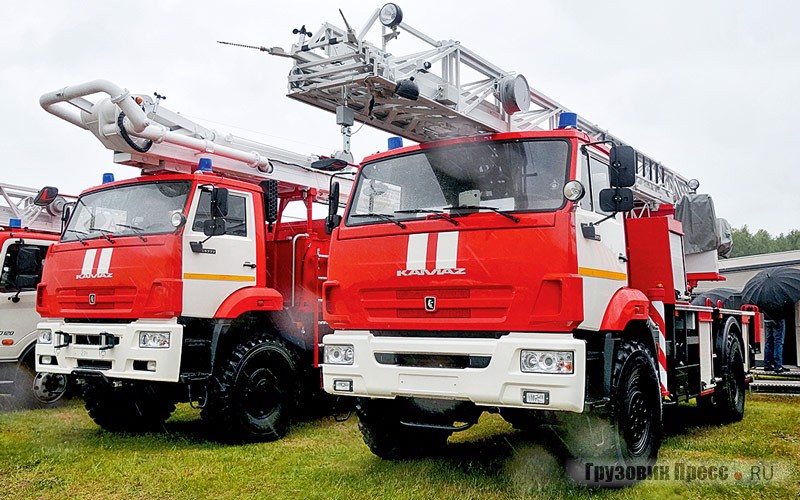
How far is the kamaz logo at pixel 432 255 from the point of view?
5102mm

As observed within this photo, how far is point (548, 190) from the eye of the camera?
512 cm

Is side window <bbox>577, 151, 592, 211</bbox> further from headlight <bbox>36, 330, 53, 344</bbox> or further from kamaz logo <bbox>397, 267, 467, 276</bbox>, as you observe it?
headlight <bbox>36, 330, 53, 344</bbox>

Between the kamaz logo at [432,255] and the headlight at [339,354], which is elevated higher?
the kamaz logo at [432,255]

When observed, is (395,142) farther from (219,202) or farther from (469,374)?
(469,374)

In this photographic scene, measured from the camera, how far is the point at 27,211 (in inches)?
460

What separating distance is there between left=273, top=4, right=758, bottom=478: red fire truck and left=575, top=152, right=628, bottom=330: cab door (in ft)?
0.06

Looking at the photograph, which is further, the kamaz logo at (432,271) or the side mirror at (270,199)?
the side mirror at (270,199)

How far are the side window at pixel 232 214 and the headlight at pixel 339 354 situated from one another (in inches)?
90.8

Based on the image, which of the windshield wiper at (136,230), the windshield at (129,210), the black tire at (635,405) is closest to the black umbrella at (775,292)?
the black tire at (635,405)

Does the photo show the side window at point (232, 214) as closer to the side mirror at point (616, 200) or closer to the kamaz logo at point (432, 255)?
the kamaz logo at point (432, 255)

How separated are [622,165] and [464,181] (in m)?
1.16

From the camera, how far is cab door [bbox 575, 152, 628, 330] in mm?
4953

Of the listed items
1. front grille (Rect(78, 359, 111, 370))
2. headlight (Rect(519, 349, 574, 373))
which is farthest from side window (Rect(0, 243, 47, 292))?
headlight (Rect(519, 349, 574, 373))

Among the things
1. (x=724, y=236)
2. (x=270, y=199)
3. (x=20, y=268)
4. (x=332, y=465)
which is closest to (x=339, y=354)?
(x=332, y=465)
